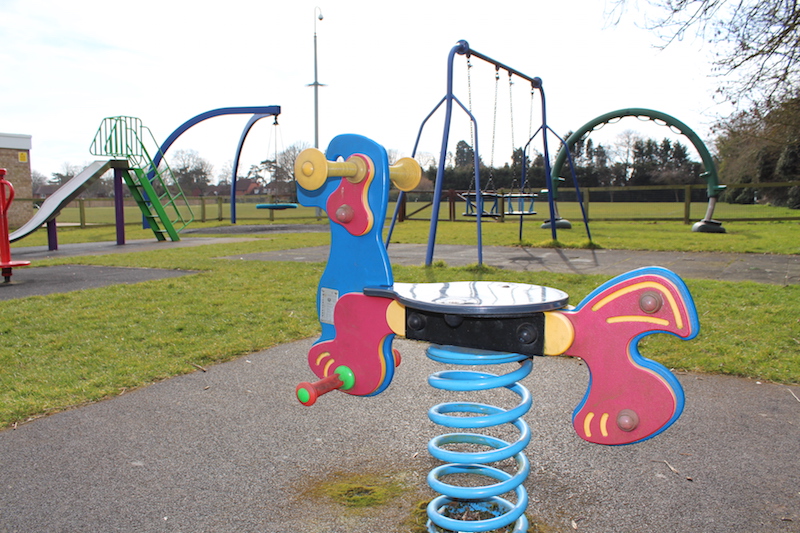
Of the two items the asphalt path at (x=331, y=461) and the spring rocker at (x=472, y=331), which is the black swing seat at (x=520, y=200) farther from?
the spring rocker at (x=472, y=331)

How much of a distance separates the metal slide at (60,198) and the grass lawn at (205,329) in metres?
6.43

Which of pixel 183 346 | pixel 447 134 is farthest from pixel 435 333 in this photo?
pixel 447 134

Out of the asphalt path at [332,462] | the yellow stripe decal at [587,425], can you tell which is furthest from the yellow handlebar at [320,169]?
the asphalt path at [332,462]

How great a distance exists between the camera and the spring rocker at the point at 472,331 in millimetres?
1687

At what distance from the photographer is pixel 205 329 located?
16.6 feet

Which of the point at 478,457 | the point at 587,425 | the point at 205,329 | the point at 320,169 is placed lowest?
the point at 205,329

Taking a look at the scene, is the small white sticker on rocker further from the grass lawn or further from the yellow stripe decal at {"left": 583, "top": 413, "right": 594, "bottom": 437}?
the grass lawn

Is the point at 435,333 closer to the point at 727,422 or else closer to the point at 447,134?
the point at 727,422

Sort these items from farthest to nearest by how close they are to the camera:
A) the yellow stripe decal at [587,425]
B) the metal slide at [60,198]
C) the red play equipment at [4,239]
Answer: the metal slide at [60,198], the red play equipment at [4,239], the yellow stripe decal at [587,425]

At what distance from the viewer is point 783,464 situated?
252 centimetres

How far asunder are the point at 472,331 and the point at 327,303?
0.73 m

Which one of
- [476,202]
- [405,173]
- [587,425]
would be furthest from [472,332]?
[476,202]

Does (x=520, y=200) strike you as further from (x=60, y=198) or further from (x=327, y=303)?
(x=60, y=198)

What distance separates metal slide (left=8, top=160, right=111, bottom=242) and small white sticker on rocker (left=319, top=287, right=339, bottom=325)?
466 inches
